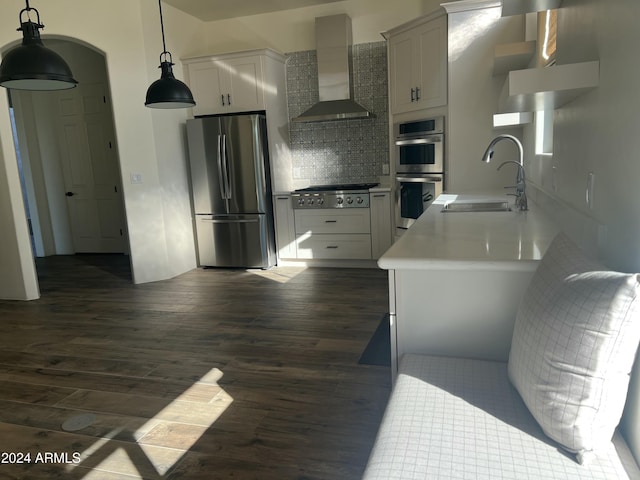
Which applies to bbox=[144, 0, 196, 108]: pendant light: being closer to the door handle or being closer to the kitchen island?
the door handle

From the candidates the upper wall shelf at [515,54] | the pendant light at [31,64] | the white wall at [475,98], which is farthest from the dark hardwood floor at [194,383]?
the upper wall shelf at [515,54]

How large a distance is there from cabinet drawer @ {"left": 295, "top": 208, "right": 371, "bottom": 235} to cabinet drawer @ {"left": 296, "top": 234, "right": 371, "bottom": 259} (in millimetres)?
69

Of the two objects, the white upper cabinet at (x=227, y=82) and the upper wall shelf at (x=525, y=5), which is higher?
the white upper cabinet at (x=227, y=82)

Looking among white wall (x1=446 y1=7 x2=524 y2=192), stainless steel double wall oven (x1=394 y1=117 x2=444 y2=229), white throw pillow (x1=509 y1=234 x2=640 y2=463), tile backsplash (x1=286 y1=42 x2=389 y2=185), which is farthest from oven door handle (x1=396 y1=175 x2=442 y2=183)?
white throw pillow (x1=509 y1=234 x2=640 y2=463)

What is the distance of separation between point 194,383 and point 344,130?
3879 mm

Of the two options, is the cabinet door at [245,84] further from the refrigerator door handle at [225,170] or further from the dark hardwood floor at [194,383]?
the dark hardwood floor at [194,383]

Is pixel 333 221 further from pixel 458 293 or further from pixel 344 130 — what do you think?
Answer: pixel 458 293

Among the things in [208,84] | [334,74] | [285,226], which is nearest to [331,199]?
[285,226]

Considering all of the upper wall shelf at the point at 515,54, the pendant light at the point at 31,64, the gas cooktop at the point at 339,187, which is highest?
the upper wall shelf at the point at 515,54

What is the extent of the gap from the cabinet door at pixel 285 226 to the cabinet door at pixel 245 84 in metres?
1.10

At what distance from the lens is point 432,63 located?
4559mm

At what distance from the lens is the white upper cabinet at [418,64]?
4473 mm

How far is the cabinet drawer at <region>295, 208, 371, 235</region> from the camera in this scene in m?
5.21

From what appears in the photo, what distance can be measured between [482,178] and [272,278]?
7.79ft
